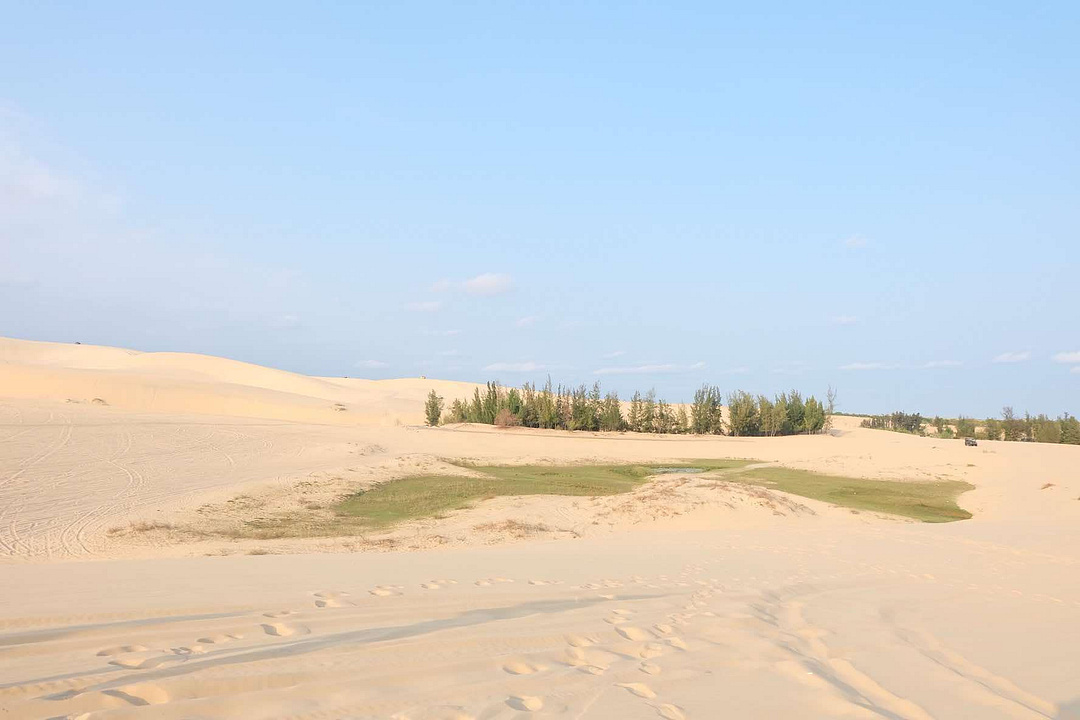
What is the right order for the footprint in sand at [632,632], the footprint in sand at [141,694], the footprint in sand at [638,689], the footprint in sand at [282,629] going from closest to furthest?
1. the footprint in sand at [141,694]
2. the footprint in sand at [638,689]
3. the footprint in sand at [282,629]
4. the footprint in sand at [632,632]

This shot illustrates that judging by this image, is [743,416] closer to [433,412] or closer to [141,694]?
[433,412]

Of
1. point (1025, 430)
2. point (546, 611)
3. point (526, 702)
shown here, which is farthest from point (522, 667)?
point (1025, 430)

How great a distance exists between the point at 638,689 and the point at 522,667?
74 centimetres

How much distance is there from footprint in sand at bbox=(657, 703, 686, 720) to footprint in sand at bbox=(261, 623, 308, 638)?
247 cm

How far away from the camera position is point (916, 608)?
306 inches

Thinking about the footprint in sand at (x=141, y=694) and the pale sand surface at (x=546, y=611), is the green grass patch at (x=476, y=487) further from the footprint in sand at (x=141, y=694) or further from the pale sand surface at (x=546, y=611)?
the footprint in sand at (x=141, y=694)

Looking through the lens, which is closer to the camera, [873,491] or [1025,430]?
[873,491]

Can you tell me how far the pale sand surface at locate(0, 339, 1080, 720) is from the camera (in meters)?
4.00

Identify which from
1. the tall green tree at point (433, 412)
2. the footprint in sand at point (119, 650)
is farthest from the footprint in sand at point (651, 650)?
the tall green tree at point (433, 412)

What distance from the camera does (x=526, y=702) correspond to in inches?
156

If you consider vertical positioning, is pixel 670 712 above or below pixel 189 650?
below

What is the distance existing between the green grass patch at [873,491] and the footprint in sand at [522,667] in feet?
57.2

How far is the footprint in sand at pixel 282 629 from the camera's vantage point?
4.98 metres

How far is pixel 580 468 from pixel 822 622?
80.1 ft
